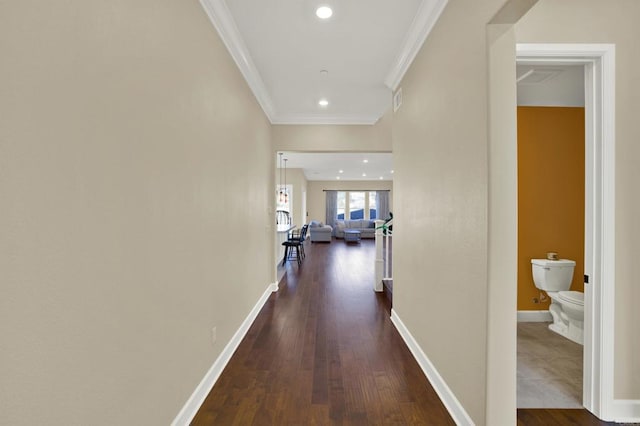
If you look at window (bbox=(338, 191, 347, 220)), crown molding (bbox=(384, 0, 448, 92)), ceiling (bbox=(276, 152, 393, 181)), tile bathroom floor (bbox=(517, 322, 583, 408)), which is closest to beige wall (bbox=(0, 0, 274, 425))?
crown molding (bbox=(384, 0, 448, 92))

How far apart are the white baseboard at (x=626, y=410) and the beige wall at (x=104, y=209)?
2569 mm

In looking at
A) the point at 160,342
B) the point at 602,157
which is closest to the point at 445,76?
the point at 602,157

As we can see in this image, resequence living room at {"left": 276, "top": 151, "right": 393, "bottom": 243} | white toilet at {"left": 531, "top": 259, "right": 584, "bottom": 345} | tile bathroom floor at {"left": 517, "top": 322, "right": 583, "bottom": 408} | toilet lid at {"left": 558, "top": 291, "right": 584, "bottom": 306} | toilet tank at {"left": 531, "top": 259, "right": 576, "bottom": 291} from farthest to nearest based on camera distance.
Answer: living room at {"left": 276, "top": 151, "right": 393, "bottom": 243} < toilet tank at {"left": 531, "top": 259, "right": 576, "bottom": 291} < white toilet at {"left": 531, "top": 259, "right": 584, "bottom": 345} < toilet lid at {"left": 558, "top": 291, "right": 584, "bottom": 306} < tile bathroom floor at {"left": 517, "top": 322, "right": 583, "bottom": 408}

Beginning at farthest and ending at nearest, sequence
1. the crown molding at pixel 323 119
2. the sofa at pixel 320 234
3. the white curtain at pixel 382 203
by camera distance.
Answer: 1. the white curtain at pixel 382 203
2. the sofa at pixel 320 234
3. the crown molding at pixel 323 119

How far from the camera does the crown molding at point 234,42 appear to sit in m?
2.12

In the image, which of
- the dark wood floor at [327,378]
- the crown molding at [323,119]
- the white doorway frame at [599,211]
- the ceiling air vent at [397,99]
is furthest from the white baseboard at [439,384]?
the crown molding at [323,119]

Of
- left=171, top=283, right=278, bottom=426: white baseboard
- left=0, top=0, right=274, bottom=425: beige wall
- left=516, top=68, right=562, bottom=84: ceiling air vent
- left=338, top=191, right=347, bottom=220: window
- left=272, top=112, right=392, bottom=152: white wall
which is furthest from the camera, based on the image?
left=338, top=191, right=347, bottom=220: window

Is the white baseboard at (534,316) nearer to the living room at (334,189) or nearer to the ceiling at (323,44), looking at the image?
the ceiling at (323,44)

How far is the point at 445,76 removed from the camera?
200 centimetres

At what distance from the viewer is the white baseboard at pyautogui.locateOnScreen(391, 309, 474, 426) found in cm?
175

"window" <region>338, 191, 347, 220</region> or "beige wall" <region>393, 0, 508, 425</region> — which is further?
"window" <region>338, 191, 347, 220</region>

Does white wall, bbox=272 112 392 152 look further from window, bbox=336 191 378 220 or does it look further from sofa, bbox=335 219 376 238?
window, bbox=336 191 378 220

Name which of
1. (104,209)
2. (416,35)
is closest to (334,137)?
(416,35)

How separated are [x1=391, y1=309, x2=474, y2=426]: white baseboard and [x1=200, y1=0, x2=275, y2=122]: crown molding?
2.99 m
